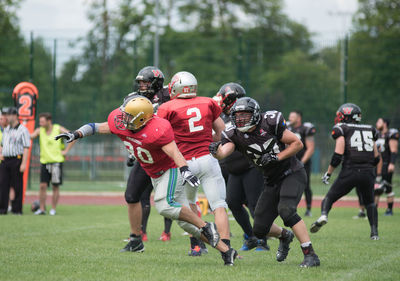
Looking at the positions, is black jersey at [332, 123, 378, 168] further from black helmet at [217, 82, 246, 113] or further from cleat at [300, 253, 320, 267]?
cleat at [300, 253, 320, 267]

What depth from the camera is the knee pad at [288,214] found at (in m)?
6.12

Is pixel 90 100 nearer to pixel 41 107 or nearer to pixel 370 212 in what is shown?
pixel 41 107

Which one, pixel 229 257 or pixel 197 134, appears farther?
pixel 197 134

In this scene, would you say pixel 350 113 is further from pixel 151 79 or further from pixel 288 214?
pixel 288 214

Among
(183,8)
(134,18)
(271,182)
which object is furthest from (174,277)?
(183,8)

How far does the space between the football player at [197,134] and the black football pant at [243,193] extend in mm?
1087

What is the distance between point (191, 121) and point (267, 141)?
3.17ft

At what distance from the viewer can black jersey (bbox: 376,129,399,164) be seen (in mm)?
12578

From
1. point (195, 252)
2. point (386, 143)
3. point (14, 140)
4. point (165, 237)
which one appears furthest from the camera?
point (386, 143)

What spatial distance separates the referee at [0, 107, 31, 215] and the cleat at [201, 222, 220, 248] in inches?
280

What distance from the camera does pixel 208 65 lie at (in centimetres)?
2653

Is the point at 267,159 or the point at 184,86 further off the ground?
the point at 184,86

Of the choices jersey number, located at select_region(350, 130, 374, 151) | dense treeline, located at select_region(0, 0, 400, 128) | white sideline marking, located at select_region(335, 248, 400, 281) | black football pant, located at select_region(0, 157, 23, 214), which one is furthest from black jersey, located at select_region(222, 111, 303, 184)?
dense treeline, located at select_region(0, 0, 400, 128)

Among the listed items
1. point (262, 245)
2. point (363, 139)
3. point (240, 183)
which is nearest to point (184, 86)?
point (240, 183)
